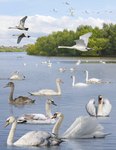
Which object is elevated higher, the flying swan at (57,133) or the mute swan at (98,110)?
the flying swan at (57,133)

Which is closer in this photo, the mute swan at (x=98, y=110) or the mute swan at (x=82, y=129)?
the mute swan at (x=82, y=129)

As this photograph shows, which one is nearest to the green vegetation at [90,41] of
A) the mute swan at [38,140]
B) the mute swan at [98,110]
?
the mute swan at [98,110]

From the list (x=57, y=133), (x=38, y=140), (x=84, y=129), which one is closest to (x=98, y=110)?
(x=84, y=129)

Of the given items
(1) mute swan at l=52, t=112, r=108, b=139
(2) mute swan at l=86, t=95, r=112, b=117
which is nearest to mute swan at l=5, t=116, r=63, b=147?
(1) mute swan at l=52, t=112, r=108, b=139

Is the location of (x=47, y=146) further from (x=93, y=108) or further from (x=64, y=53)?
(x=64, y=53)

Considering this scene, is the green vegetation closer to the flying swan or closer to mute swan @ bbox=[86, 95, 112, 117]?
mute swan @ bbox=[86, 95, 112, 117]

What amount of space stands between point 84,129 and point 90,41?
94279mm

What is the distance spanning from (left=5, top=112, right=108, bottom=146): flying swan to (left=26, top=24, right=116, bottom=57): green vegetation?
291 feet

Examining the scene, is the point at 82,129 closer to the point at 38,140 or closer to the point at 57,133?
the point at 57,133

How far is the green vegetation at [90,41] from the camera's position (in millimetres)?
110188

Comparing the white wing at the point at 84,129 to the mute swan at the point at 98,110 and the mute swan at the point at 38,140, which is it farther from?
the mute swan at the point at 98,110

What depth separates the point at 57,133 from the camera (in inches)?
599

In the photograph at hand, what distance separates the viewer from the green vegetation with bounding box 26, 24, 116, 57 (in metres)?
110

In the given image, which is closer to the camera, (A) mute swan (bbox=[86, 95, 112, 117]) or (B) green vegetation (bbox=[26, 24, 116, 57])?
(A) mute swan (bbox=[86, 95, 112, 117])
